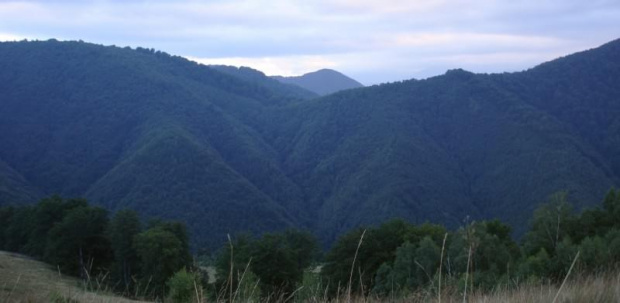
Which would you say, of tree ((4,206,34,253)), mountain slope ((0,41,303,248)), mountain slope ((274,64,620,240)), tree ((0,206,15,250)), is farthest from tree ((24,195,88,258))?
mountain slope ((274,64,620,240))

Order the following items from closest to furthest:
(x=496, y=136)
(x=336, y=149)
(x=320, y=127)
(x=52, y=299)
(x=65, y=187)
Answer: (x=52, y=299) < (x=65, y=187) < (x=496, y=136) < (x=336, y=149) < (x=320, y=127)

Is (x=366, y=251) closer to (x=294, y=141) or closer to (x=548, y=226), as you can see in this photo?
A: (x=548, y=226)

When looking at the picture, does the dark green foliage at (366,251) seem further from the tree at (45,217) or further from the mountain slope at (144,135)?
the mountain slope at (144,135)

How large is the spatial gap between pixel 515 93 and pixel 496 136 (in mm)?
21611

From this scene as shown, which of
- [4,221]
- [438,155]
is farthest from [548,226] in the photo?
[438,155]

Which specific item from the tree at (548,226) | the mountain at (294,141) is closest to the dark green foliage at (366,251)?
the tree at (548,226)

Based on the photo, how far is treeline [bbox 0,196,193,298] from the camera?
1250 inches

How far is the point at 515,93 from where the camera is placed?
126812 millimetres

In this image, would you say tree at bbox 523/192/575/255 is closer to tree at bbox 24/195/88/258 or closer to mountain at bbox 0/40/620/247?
tree at bbox 24/195/88/258

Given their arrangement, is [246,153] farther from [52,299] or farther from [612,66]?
[52,299]

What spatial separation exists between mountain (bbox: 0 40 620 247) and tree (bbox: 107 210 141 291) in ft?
117

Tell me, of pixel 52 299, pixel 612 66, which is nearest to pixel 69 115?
pixel 612 66

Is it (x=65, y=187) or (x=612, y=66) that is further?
(x=612, y=66)

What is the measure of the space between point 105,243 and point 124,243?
337cm
